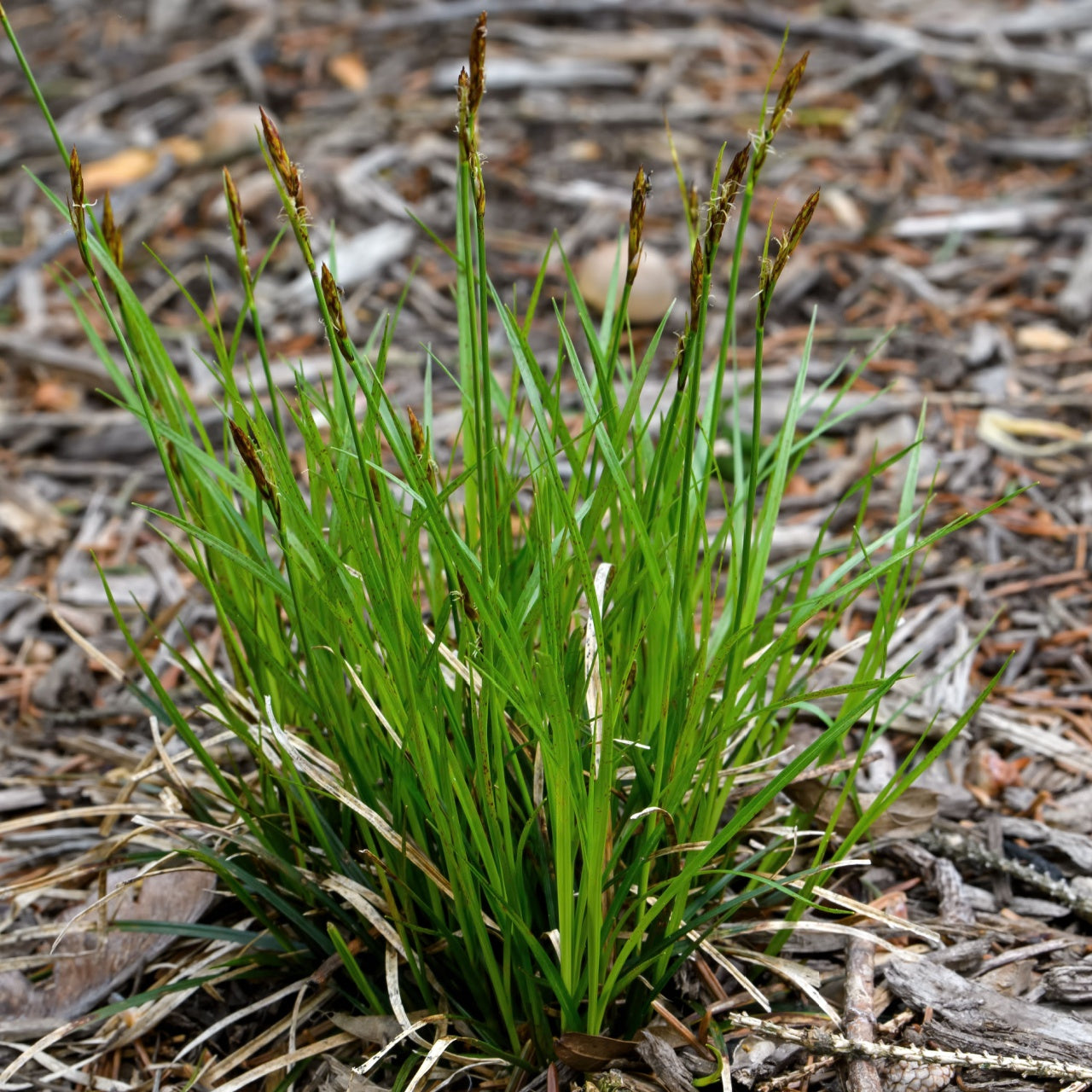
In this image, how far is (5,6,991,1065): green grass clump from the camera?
111 cm

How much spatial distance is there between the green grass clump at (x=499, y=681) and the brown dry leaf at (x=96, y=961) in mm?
159

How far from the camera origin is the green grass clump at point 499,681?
1110 millimetres

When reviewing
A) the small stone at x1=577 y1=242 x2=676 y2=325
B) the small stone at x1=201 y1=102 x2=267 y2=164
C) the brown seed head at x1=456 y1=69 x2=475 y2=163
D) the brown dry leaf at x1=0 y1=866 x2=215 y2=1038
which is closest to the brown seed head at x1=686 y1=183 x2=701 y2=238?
the brown seed head at x1=456 y1=69 x2=475 y2=163

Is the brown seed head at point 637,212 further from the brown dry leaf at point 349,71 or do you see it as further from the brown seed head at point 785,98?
the brown dry leaf at point 349,71

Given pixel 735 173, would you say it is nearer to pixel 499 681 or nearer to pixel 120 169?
pixel 499 681

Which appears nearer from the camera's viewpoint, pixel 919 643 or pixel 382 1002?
pixel 382 1002

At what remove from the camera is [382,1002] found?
1379mm

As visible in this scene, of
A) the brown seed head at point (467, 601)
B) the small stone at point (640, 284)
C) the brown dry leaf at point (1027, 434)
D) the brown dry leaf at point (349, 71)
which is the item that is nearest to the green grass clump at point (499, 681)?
the brown seed head at point (467, 601)

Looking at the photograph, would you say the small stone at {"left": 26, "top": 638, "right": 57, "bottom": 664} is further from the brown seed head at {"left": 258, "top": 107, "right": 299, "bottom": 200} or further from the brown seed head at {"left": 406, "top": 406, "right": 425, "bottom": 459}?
the brown seed head at {"left": 258, "top": 107, "right": 299, "bottom": 200}

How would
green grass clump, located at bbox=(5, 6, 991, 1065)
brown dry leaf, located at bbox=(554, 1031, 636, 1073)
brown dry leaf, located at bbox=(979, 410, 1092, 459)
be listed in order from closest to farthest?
1. green grass clump, located at bbox=(5, 6, 991, 1065)
2. brown dry leaf, located at bbox=(554, 1031, 636, 1073)
3. brown dry leaf, located at bbox=(979, 410, 1092, 459)

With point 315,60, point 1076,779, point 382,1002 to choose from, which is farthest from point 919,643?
point 315,60

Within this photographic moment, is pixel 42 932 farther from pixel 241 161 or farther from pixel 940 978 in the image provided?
pixel 241 161

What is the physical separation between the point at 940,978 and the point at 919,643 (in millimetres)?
748

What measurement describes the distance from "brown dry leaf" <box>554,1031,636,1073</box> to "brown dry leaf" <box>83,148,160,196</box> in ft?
10.0
